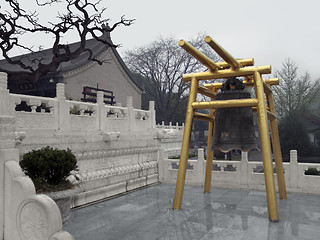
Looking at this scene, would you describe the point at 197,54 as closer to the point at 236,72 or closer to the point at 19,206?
the point at 236,72

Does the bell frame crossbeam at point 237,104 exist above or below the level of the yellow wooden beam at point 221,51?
below

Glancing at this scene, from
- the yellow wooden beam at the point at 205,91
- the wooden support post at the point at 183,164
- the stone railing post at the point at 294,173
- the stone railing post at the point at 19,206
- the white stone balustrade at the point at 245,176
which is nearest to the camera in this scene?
the stone railing post at the point at 19,206

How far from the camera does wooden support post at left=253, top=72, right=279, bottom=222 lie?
558 centimetres

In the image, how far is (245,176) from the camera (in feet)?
29.5

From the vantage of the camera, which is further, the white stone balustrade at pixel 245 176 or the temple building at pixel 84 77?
the temple building at pixel 84 77

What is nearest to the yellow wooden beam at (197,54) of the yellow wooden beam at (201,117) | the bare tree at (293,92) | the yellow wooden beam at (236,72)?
the yellow wooden beam at (236,72)

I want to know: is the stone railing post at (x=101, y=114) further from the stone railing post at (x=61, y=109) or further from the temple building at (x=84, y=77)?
the temple building at (x=84, y=77)

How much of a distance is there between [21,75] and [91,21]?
5097 millimetres

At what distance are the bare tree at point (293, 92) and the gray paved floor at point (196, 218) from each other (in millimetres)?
19781

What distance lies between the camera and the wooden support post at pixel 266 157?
558 centimetres

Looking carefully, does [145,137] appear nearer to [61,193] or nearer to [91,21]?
[61,193]

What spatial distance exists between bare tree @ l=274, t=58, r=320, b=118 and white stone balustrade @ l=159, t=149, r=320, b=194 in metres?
18.7

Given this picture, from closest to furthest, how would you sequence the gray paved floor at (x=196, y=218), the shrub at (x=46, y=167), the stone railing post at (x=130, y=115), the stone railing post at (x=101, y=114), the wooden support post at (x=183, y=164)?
the gray paved floor at (x=196, y=218) → the shrub at (x=46, y=167) → the wooden support post at (x=183, y=164) → the stone railing post at (x=101, y=114) → the stone railing post at (x=130, y=115)

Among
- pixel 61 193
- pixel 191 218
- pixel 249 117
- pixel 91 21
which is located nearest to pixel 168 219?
pixel 191 218
